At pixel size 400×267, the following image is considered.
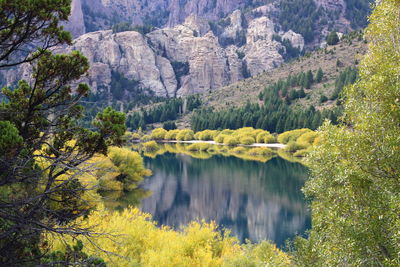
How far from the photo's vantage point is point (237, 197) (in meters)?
46.2

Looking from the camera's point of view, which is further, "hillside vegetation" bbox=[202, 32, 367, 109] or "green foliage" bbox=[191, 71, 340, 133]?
"hillside vegetation" bbox=[202, 32, 367, 109]

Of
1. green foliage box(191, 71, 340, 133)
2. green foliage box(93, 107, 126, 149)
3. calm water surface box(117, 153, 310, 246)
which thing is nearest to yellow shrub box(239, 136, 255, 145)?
green foliage box(191, 71, 340, 133)

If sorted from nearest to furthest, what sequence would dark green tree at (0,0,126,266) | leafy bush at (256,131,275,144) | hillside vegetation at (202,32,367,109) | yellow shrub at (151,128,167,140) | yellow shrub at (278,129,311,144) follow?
dark green tree at (0,0,126,266), yellow shrub at (278,129,311,144), leafy bush at (256,131,275,144), hillside vegetation at (202,32,367,109), yellow shrub at (151,128,167,140)

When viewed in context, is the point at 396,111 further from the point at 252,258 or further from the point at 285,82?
the point at 285,82

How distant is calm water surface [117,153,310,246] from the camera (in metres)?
35.9

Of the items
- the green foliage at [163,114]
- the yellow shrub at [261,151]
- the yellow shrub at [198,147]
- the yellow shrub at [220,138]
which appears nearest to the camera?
the yellow shrub at [261,151]

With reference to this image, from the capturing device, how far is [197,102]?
167m

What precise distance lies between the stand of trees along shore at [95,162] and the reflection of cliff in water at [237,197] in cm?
1684

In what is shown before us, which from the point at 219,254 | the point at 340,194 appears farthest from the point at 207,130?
the point at 340,194

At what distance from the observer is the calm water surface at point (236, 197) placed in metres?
35.9

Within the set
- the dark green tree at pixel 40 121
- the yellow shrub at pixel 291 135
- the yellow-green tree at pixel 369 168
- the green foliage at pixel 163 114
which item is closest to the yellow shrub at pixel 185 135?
the green foliage at pixel 163 114

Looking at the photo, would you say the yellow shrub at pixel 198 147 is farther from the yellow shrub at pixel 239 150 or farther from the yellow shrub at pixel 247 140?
the yellow shrub at pixel 239 150

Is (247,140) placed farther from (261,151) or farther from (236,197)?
(236,197)

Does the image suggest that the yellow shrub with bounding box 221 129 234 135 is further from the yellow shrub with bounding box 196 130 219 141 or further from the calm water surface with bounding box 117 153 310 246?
the calm water surface with bounding box 117 153 310 246
